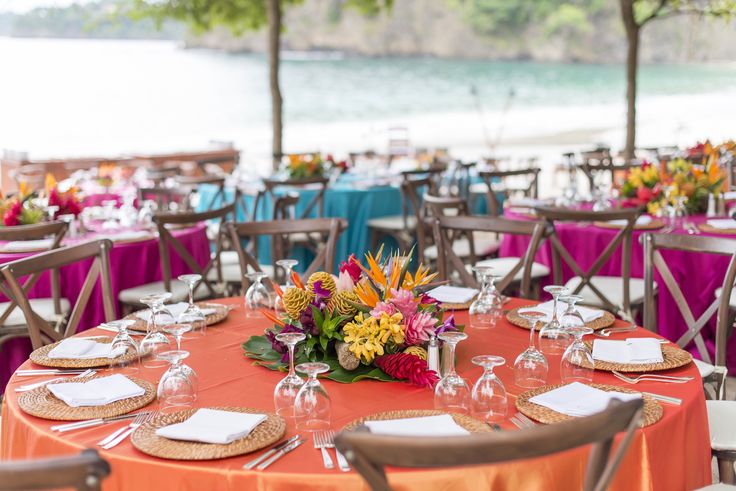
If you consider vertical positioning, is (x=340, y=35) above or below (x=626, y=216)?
above

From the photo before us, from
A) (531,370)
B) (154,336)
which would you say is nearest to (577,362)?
(531,370)

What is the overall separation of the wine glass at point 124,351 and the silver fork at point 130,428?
346 millimetres

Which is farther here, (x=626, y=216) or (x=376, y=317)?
(x=626, y=216)

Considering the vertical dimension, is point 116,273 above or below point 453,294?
below

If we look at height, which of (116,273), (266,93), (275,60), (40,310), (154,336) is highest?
(266,93)

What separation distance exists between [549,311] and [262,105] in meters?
37.7

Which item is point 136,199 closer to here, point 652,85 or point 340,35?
point 340,35

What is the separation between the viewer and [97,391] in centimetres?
225

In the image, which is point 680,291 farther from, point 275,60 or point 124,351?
point 275,60

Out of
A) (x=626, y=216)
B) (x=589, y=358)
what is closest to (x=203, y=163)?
(x=626, y=216)

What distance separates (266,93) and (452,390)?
127 ft

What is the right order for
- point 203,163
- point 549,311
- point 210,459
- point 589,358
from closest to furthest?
point 210,459 → point 589,358 → point 549,311 → point 203,163

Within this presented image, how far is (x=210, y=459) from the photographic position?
5.95ft

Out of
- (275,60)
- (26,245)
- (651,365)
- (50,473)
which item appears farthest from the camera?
(275,60)
